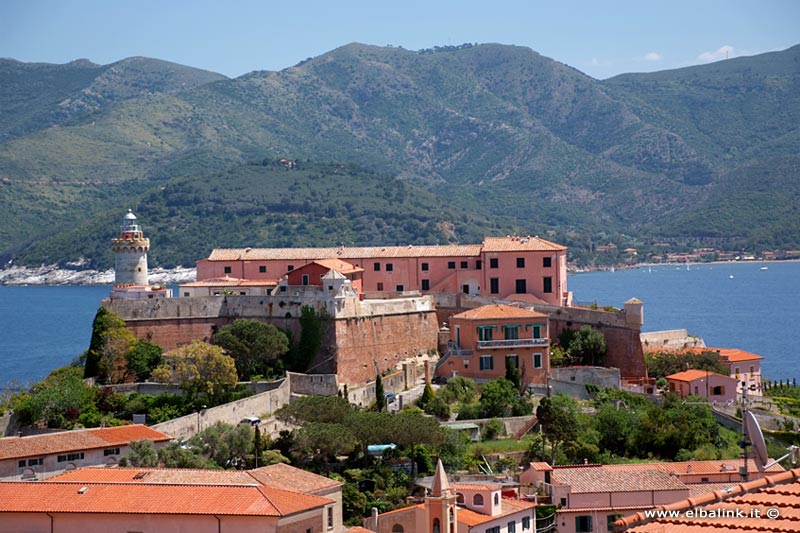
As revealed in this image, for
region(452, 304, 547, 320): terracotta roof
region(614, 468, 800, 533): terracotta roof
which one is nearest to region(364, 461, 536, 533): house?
region(452, 304, 547, 320): terracotta roof

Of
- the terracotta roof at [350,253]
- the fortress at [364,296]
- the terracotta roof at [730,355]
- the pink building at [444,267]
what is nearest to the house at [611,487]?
the fortress at [364,296]

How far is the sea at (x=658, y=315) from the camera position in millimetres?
94125

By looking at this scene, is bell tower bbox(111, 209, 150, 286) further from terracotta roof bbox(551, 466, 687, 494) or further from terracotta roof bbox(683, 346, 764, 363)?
terracotta roof bbox(683, 346, 764, 363)

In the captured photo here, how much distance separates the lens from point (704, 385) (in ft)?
181

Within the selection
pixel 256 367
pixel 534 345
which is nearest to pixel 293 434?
pixel 256 367

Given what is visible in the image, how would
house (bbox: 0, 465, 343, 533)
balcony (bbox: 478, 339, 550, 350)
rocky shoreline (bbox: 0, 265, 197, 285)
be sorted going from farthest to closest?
1. rocky shoreline (bbox: 0, 265, 197, 285)
2. balcony (bbox: 478, 339, 550, 350)
3. house (bbox: 0, 465, 343, 533)

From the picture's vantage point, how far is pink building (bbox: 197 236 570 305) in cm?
5966

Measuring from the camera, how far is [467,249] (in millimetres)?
61406

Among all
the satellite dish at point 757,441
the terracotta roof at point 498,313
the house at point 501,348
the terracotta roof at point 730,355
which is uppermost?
the satellite dish at point 757,441

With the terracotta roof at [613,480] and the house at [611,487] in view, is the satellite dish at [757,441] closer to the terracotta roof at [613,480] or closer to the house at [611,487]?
the house at [611,487]

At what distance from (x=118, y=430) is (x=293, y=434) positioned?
582 centimetres

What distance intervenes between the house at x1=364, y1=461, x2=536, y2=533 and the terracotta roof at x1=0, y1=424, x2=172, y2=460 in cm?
860

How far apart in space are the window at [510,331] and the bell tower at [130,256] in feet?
52.0

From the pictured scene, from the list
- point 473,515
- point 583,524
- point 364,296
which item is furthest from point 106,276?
point 473,515
